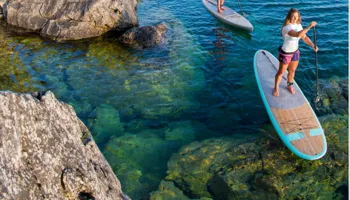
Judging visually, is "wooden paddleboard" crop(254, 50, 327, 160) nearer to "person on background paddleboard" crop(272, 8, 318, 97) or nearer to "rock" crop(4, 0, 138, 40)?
"person on background paddleboard" crop(272, 8, 318, 97)

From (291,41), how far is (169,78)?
5302 mm

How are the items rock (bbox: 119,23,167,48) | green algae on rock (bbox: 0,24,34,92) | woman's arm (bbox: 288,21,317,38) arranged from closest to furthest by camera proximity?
woman's arm (bbox: 288,21,317,38) → green algae on rock (bbox: 0,24,34,92) → rock (bbox: 119,23,167,48)

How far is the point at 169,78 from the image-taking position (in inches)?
497

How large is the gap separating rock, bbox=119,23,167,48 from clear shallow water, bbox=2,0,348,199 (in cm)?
45

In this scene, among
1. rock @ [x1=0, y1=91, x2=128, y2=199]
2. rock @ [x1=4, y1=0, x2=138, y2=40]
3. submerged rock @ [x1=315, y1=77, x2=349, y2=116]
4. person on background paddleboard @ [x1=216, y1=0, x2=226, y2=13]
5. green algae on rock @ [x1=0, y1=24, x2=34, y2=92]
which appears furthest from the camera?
person on background paddleboard @ [x1=216, y1=0, x2=226, y2=13]

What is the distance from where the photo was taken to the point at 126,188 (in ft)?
26.1

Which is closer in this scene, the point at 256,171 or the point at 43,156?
the point at 43,156

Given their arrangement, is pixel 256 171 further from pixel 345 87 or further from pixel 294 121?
pixel 345 87

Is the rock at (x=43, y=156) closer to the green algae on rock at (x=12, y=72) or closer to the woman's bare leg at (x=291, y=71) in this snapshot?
the woman's bare leg at (x=291, y=71)

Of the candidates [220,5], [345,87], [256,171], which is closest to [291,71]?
[345,87]

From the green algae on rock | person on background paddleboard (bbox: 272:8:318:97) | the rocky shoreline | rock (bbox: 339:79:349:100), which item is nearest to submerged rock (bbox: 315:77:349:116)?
rock (bbox: 339:79:349:100)

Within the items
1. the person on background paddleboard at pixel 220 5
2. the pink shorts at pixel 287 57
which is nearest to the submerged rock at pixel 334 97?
the pink shorts at pixel 287 57

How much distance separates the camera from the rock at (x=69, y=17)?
16.0 metres

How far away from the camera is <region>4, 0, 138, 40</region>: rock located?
16047 mm
